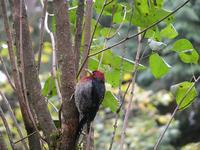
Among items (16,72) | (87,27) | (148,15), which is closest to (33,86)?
Result: (16,72)

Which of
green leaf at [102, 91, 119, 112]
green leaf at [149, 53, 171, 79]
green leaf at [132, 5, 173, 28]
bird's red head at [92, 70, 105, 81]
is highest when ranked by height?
green leaf at [132, 5, 173, 28]

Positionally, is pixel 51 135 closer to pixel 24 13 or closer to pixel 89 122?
pixel 89 122

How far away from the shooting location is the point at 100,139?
5.39 m

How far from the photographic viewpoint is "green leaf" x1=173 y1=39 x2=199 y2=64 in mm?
1203

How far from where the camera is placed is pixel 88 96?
3.48ft

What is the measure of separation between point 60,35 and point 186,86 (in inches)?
16.8

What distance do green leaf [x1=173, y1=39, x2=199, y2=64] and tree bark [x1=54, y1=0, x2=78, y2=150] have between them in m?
0.36

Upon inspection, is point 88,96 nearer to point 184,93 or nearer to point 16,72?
point 16,72

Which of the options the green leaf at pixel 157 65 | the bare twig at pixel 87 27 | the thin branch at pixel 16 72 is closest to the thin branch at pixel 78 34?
the bare twig at pixel 87 27

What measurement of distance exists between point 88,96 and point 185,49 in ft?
1.12

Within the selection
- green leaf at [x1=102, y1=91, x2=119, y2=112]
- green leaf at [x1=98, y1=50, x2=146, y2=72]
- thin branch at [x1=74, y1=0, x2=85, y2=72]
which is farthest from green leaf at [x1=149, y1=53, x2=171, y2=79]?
thin branch at [x1=74, y1=0, x2=85, y2=72]

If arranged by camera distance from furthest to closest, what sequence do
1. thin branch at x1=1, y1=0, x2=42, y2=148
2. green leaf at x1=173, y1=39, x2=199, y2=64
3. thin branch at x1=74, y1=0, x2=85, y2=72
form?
green leaf at x1=173, y1=39, x2=199, y2=64 < thin branch at x1=74, y1=0, x2=85, y2=72 < thin branch at x1=1, y1=0, x2=42, y2=148

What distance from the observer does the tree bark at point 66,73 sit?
983 millimetres

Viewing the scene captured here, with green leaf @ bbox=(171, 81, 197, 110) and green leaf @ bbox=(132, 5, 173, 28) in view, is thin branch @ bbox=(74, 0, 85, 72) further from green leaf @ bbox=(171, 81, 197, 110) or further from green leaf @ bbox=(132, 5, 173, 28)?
green leaf @ bbox=(171, 81, 197, 110)
